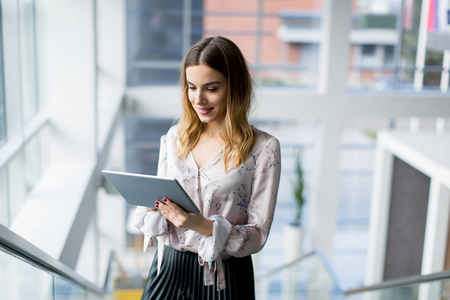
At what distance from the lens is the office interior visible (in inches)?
166

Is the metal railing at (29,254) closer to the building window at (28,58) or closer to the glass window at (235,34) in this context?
the building window at (28,58)

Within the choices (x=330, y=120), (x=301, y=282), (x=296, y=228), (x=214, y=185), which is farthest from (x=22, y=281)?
(x=296, y=228)

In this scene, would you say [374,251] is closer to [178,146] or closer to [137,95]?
[137,95]

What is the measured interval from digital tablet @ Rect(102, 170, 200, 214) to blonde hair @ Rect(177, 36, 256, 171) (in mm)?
241

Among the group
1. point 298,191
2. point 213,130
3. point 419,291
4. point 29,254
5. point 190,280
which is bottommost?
point 298,191

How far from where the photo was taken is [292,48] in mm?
9055

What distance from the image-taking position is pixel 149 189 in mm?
1932

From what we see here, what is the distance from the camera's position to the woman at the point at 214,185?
202cm

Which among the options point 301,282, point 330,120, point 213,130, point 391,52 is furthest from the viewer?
point 391,52

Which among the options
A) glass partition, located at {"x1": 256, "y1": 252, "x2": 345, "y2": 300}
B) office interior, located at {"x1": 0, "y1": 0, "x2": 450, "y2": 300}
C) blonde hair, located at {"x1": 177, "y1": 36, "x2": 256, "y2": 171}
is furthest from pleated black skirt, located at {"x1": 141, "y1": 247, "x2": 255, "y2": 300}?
glass partition, located at {"x1": 256, "y1": 252, "x2": 345, "y2": 300}

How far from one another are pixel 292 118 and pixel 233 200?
649 centimetres

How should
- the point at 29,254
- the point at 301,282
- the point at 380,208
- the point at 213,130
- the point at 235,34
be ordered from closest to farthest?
the point at 29,254 → the point at 213,130 → the point at 301,282 → the point at 380,208 → the point at 235,34

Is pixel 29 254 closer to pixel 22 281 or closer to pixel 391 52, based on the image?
pixel 22 281

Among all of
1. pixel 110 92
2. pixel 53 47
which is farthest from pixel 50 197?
pixel 110 92
